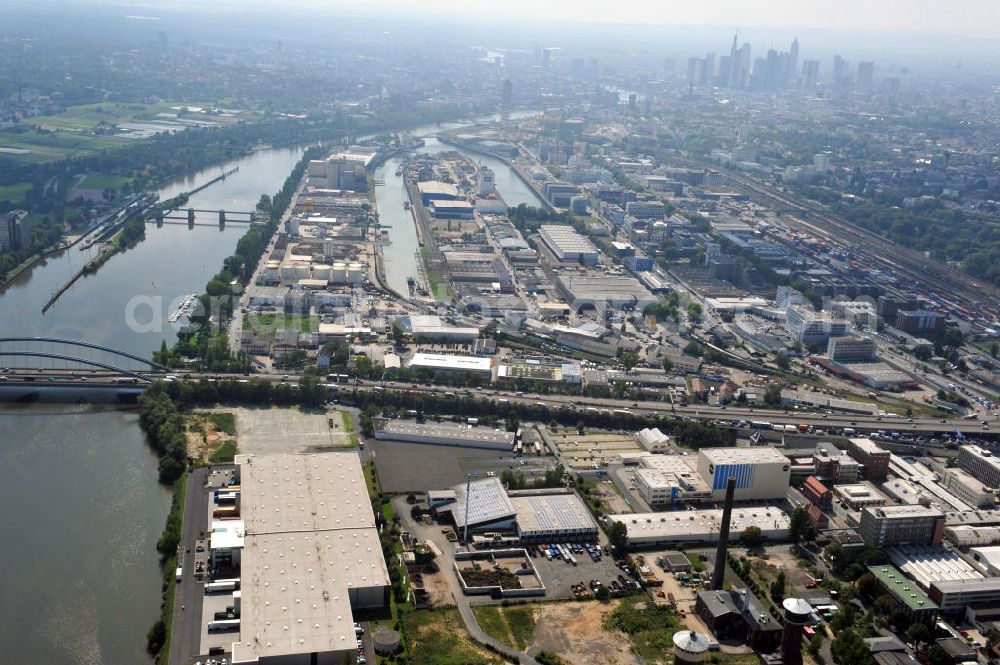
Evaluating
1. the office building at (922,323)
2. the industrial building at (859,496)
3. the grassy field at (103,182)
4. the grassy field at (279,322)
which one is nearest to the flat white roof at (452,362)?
the grassy field at (279,322)

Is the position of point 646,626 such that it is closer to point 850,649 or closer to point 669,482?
point 850,649

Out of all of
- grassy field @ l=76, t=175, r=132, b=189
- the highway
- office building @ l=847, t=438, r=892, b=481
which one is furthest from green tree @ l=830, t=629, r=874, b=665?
grassy field @ l=76, t=175, r=132, b=189

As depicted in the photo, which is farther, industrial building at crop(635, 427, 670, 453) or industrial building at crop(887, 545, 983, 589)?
industrial building at crop(635, 427, 670, 453)

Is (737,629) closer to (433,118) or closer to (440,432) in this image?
(440,432)

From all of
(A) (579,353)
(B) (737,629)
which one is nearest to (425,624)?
(B) (737,629)

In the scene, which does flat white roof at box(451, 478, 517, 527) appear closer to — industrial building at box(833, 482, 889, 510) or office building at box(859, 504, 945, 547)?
office building at box(859, 504, 945, 547)

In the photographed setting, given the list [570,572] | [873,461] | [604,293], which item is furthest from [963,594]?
[604,293]
